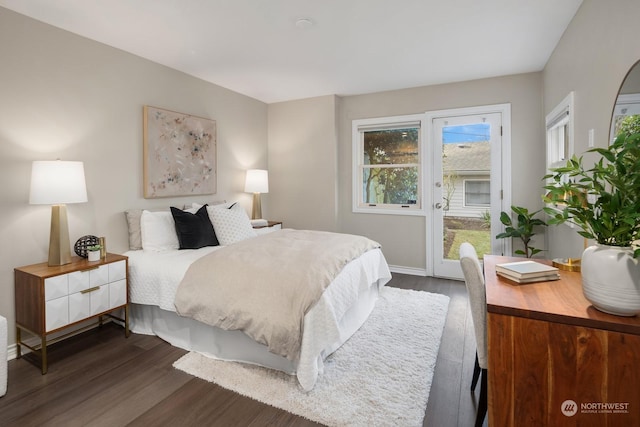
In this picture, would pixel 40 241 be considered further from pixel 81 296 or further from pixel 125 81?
pixel 125 81

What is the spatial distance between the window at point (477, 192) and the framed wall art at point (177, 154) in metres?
3.24

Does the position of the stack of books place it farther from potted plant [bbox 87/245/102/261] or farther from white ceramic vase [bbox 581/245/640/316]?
potted plant [bbox 87/245/102/261]

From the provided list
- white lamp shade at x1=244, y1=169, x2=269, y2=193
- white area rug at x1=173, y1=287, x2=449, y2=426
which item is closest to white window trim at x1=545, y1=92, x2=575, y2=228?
white area rug at x1=173, y1=287, x2=449, y2=426

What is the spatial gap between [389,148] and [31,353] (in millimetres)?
4367

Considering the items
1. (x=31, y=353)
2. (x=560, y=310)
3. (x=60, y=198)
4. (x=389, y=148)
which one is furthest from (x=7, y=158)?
(x=389, y=148)

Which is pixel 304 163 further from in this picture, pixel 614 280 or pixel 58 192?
pixel 614 280

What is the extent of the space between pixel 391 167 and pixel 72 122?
3675mm

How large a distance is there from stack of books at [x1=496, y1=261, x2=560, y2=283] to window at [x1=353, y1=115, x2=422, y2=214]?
2.72 meters

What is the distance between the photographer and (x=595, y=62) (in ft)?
7.13

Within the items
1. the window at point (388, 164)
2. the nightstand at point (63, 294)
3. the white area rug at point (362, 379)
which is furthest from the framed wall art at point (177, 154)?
the window at point (388, 164)

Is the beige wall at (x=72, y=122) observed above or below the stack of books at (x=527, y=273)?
above

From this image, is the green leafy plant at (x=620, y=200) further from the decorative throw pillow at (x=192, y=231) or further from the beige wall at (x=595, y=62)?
the decorative throw pillow at (x=192, y=231)

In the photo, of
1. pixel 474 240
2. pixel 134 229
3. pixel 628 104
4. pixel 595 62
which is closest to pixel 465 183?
pixel 474 240

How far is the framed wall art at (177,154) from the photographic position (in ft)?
11.1
